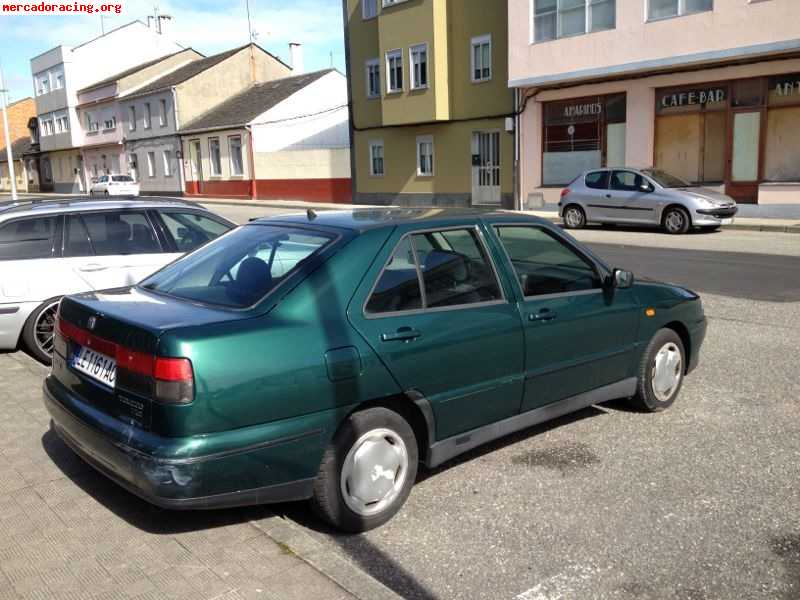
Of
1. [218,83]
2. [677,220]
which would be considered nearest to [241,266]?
[677,220]

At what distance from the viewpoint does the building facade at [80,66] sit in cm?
5791

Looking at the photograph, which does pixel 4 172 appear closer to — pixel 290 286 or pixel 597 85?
pixel 597 85

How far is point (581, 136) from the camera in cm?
2467

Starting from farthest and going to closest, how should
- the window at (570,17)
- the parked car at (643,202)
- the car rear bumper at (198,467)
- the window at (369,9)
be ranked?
the window at (369,9), the window at (570,17), the parked car at (643,202), the car rear bumper at (198,467)

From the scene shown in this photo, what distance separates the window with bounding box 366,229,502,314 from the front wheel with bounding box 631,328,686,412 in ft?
4.92

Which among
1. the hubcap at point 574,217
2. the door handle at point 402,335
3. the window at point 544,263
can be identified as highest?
the window at point 544,263

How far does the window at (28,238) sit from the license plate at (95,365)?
133 inches

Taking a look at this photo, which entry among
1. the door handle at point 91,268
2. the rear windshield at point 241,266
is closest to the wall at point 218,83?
the door handle at point 91,268

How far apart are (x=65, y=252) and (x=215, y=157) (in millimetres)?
38143

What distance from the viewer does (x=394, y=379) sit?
150 inches

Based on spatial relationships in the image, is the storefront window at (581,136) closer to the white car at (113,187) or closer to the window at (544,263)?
the window at (544,263)

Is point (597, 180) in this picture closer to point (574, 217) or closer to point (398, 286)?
point (574, 217)

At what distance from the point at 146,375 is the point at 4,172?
270 ft

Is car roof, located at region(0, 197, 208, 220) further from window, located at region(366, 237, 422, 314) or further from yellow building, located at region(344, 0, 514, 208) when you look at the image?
yellow building, located at region(344, 0, 514, 208)
